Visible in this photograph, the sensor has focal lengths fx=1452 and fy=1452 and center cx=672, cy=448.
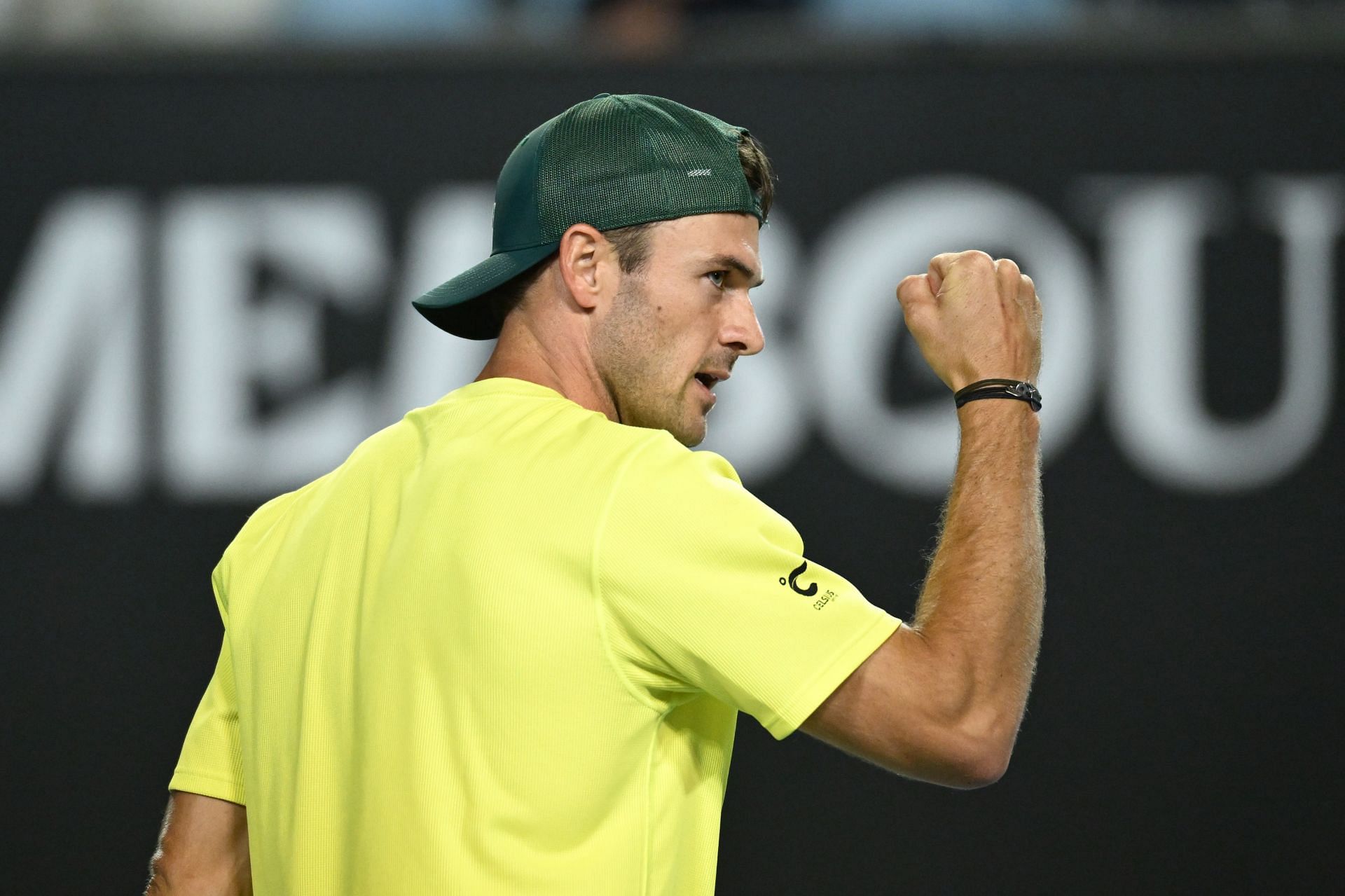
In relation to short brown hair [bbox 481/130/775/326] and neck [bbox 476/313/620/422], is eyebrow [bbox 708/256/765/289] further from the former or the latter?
neck [bbox 476/313/620/422]

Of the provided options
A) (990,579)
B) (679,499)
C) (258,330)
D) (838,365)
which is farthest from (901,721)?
(258,330)

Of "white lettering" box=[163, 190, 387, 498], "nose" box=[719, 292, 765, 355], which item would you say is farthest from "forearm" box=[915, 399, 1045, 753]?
"white lettering" box=[163, 190, 387, 498]

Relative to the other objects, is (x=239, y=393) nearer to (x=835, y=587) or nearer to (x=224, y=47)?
(x=224, y=47)

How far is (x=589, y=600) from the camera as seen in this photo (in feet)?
4.80

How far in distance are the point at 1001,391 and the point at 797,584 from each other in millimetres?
378

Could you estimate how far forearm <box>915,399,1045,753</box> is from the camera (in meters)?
1.48

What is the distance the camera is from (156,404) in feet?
11.7

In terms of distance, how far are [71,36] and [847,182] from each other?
6.51ft

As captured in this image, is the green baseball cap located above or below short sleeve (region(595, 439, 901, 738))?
above

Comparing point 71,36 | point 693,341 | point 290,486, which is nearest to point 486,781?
point 693,341

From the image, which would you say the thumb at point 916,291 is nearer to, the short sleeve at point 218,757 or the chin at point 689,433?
the chin at point 689,433

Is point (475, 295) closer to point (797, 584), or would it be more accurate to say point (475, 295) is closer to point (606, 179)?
point (606, 179)

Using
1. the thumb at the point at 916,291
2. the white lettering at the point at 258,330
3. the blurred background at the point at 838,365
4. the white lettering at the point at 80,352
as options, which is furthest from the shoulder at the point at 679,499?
the white lettering at the point at 80,352

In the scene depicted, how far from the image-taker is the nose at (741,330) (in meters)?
1.77
